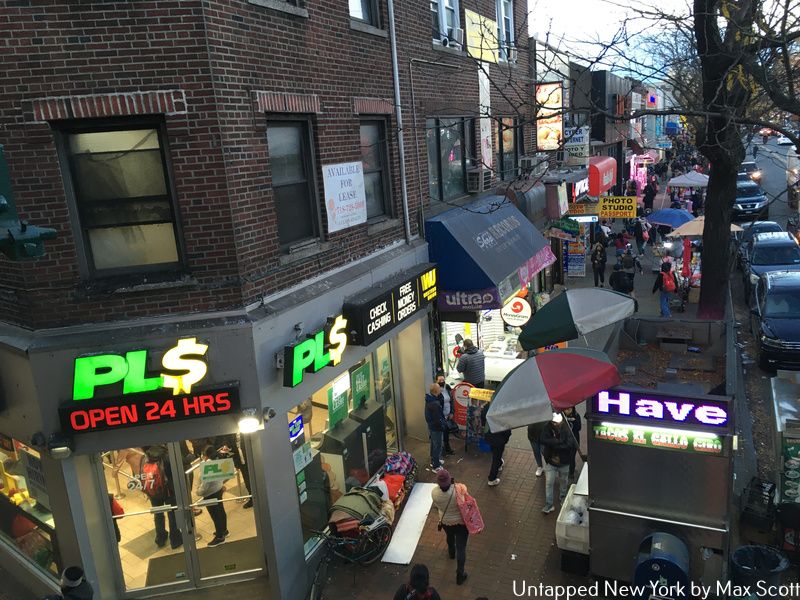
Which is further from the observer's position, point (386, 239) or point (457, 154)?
point (457, 154)

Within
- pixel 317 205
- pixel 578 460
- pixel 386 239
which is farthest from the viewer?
pixel 578 460

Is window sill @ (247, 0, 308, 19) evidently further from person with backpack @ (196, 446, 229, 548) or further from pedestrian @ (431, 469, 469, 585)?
pedestrian @ (431, 469, 469, 585)

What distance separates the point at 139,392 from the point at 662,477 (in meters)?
6.10

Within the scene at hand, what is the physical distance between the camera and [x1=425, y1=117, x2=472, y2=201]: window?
13328mm

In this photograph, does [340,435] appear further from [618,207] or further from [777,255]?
[777,255]

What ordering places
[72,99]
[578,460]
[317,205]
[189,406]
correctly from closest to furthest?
[72,99] → [189,406] → [317,205] → [578,460]

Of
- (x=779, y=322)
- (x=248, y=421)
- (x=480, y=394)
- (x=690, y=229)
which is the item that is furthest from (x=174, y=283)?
(x=690, y=229)

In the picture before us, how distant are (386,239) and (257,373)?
4.19 m

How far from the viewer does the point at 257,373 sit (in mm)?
7625

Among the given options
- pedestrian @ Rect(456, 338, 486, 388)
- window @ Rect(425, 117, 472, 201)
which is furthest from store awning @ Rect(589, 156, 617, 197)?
pedestrian @ Rect(456, 338, 486, 388)

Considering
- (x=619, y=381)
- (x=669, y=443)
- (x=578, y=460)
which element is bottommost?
(x=578, y=460)

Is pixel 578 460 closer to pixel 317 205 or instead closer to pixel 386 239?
pixel 386 239

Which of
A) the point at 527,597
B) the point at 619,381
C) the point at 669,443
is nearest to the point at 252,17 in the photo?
the point at 619,381

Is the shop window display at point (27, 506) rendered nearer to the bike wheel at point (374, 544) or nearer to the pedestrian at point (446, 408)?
the bike wheel at point (374, 544)
